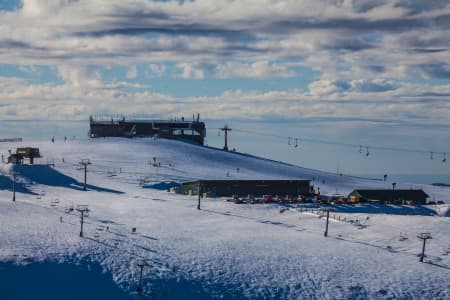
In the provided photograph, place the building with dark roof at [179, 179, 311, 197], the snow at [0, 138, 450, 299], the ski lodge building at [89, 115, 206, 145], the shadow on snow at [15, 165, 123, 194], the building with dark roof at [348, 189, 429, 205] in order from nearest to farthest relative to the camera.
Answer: the snow at [0, 138, 450, 299], the shadow on snow at [15, 165, 123, 194], the building with dark roof at [179, 179, 311, 197], the building with dark roof at [348, 189, 429, 205], the ski lodge building at [89, 115, 206, 145]

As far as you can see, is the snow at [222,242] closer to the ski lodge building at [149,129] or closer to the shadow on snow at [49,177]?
the shadow on snow at [49,177]

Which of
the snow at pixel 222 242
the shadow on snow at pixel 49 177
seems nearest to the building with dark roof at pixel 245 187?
the snow at pixel 222 242

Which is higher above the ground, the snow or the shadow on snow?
the shadow on snow

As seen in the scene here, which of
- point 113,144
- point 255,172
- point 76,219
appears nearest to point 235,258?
point 76,219

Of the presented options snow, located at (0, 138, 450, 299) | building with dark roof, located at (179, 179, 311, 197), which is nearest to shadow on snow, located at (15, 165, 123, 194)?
snow, located at (0, 138, 450, 299)

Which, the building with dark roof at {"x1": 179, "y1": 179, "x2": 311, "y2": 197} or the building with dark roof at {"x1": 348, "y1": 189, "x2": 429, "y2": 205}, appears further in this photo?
the building with dark roof at {"x1": 348, "y1": 189, "x2": 429, "y2": 205}

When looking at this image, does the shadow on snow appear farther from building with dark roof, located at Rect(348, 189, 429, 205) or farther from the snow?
building with dark roof, located at Rect(348, 189, 429, 205)

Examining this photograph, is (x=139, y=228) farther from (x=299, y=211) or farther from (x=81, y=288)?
(x=299, y=211)

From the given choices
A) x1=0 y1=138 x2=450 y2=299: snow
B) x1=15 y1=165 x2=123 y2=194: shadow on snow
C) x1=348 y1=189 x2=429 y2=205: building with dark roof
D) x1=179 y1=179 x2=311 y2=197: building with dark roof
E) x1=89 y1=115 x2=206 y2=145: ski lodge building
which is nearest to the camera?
x1=0 y1=138 x2=450 y2=299: snow

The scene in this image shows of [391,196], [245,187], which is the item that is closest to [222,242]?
[245,187]
